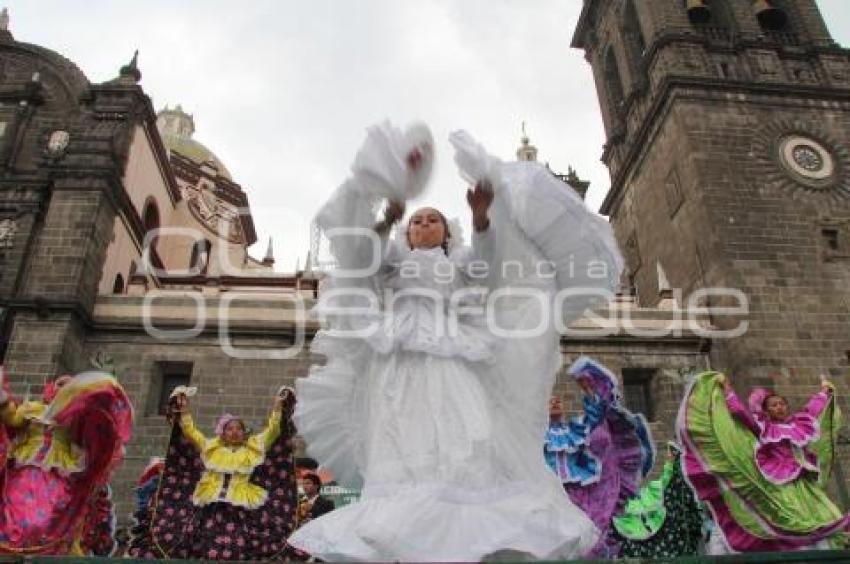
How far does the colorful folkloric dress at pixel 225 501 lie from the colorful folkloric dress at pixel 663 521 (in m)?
3.02

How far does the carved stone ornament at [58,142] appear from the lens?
51.2 feet

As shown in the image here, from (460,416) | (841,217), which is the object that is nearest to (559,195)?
(460,416)

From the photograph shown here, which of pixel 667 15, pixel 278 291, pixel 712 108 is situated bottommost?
pixel 278 291

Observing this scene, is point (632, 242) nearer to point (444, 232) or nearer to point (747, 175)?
point (747, 175)

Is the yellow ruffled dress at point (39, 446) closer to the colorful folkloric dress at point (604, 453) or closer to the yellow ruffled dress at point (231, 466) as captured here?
the yellow ruffled dress at point (231, 466)

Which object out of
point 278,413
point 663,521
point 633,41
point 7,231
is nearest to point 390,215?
point 278,413

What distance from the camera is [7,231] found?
1458cm

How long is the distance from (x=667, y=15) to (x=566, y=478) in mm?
16041

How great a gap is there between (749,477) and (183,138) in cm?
2799

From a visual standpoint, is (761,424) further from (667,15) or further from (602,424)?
(667,15)

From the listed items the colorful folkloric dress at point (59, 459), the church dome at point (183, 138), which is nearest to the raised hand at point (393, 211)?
the colorful folkloric dress at point (59, 459)

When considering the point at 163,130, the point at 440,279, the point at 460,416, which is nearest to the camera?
the point at 460,416

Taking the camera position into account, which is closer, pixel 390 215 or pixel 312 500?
pixel 390 215

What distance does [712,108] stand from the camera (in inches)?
696
